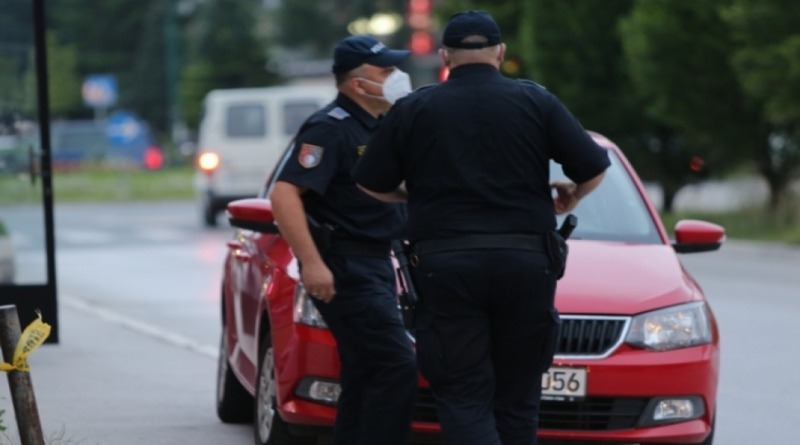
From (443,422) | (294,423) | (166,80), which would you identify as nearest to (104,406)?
(294,423)

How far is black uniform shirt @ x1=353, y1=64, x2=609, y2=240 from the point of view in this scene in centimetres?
577

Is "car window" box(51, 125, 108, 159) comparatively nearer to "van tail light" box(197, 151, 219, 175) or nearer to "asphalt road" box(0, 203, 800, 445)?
"van tail light" box(197, 151, 219, 175)

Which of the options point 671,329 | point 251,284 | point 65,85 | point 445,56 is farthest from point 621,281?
point 65,85

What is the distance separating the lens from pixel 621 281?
7.41 meters

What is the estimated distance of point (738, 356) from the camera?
11.9 meters

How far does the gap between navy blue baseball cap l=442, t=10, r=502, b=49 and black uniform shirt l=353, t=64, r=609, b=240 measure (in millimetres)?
69

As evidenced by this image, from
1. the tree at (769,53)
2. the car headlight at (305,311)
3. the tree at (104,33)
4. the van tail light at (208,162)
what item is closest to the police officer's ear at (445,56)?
the car headlight at (305,311)

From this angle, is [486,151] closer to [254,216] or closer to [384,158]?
[384,158]

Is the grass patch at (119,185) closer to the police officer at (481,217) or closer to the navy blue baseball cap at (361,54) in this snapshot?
the navy blue baseball cap at (361,54)

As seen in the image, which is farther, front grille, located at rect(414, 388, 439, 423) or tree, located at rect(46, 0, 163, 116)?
tree, located at rect(46, 0, 163, 116)

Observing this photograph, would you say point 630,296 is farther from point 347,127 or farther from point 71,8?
point 71,8

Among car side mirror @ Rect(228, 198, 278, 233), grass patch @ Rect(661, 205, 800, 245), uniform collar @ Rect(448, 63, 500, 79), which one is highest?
uniform collar @ Rect(448, 63, 500, 79)

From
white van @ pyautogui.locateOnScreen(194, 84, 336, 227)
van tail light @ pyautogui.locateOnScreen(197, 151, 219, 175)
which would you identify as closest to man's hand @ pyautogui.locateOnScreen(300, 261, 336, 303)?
white van @ pyautogui.locateOnScreen(194, 84, 336, 227)

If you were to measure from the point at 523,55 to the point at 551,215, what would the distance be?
25.3m
